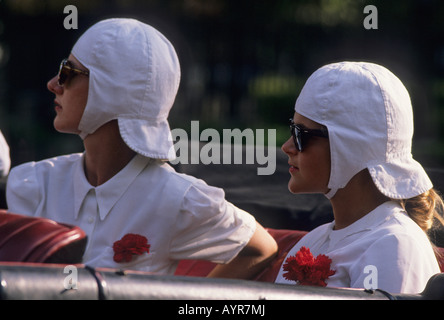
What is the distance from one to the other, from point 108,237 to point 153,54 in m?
0.70

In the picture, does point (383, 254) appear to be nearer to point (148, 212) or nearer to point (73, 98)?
point (148, 212)

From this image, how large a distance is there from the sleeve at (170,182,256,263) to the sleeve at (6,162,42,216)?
56 cm

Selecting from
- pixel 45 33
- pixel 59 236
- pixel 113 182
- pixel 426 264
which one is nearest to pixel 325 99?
pixel 426 264

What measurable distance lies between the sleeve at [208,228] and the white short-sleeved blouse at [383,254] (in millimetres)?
394

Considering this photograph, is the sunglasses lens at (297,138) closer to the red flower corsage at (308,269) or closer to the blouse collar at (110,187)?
the red flower corsage at (308,269)

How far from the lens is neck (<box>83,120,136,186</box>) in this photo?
297 cm

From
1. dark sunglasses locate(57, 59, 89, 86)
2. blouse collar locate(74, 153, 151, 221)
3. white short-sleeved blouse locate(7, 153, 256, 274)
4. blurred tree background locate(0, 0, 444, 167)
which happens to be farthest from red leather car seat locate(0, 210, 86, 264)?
blurred tree background locate(0, 0, 444, 167)

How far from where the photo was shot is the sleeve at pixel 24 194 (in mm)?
2986

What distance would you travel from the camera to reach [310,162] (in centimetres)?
263

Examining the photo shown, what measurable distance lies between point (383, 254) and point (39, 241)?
1085 mm

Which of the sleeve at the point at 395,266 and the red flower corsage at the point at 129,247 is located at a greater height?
the sleeve at the point at 395,266

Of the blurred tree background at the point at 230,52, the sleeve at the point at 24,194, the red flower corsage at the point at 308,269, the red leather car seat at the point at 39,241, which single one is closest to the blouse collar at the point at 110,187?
the sleeve at the point at 24,194

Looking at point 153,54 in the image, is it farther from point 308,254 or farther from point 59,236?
point 59,236
